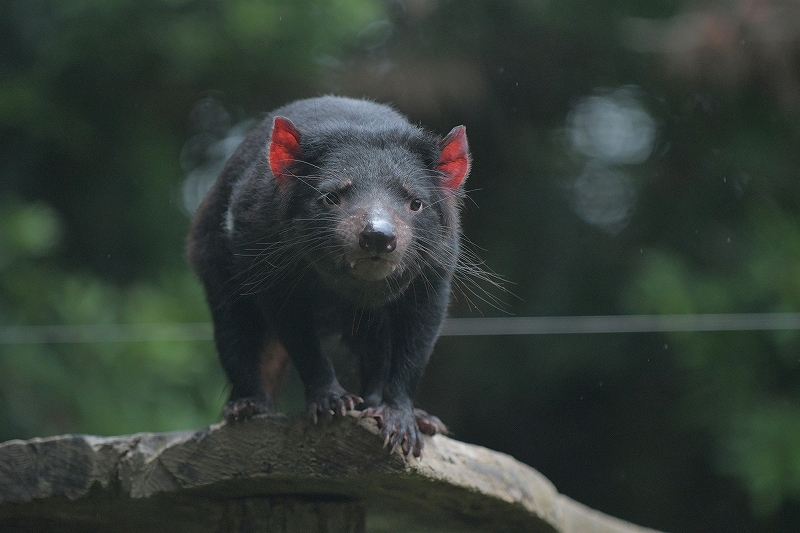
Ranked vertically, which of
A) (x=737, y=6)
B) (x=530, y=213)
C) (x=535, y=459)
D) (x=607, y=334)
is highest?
Result: (x=737, y=6)

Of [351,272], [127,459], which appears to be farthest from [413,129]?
[127,459]

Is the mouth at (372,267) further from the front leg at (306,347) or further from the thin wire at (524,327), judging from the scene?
the thin wire at (524,327)

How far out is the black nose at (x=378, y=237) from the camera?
325 centimetres

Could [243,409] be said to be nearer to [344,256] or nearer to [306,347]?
[306,347]

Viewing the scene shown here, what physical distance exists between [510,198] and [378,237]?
544 centimetres

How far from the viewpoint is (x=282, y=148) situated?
12.2ft

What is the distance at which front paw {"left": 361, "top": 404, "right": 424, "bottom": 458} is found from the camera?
11.5ft

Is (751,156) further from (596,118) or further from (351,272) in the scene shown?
(351,272)

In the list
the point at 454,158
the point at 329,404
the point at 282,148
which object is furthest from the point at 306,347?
the point at 454,158

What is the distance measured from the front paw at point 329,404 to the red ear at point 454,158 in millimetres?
918

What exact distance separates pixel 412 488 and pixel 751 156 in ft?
18.1

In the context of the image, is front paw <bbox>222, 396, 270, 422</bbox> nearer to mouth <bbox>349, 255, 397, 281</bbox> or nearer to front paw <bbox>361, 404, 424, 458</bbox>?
front paw <bbox>361, 404, 424, 458</bbox>

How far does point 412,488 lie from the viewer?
3684mm

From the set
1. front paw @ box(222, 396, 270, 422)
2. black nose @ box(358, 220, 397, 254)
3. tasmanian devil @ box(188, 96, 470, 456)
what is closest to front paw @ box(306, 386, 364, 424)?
tasmanian devil @ box(188, 96, 470, 456)
